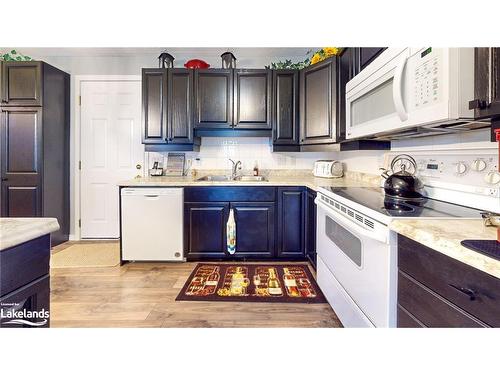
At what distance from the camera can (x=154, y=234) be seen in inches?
98.2

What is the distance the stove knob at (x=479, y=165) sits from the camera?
112cm

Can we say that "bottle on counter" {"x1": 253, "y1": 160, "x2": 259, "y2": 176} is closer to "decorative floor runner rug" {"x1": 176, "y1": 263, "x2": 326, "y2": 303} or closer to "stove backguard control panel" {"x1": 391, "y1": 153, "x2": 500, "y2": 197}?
"decorative floor runner rug" {"x1": 176, "y1": 263, "x2": 326, "y2": 303}

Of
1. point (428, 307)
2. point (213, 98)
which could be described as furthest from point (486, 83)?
point (213, 98)

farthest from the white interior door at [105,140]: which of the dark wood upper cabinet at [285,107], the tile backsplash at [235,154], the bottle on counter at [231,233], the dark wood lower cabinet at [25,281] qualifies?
the dark wood lower cabinet at [25,281]

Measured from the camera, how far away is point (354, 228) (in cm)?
123

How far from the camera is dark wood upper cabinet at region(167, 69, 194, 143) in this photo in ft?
9.07

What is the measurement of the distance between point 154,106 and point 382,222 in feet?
8.23

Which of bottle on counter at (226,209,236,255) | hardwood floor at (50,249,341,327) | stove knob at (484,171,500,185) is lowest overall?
hardwood floor at (50,249,341,327)

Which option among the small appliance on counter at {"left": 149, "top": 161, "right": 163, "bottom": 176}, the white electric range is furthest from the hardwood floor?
the small appliance on counter at {"left": 149, "top": 161, "right": 163, "bottom": 176}

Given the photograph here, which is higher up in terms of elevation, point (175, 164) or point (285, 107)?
point (285, 107)

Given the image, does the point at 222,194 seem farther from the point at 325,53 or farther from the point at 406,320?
the point at 406,320

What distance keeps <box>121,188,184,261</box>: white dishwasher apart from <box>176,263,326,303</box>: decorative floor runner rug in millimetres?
354

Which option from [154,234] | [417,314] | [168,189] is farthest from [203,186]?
[417,314]
